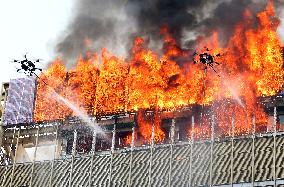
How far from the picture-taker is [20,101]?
68.6m

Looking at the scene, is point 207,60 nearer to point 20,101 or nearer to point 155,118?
point 155,118

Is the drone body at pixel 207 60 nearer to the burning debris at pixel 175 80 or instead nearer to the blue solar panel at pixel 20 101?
the burning debris at pixel 175 80

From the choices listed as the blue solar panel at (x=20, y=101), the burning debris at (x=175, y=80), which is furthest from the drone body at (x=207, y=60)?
the blue solar panel at (x=20, y=101)

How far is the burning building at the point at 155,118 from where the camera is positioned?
51.5 meters

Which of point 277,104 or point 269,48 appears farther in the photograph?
point 269,48

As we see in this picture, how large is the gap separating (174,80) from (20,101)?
1597 centimetres

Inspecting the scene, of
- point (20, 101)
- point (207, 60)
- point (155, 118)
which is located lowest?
point (155, 118)

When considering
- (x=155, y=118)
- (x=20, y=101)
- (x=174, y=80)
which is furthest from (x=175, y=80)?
(x=20, y=101)

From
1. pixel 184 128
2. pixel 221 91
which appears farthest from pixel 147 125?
pixel 221 91

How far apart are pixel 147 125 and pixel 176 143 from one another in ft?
20.4

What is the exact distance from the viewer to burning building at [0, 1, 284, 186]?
5150 cm

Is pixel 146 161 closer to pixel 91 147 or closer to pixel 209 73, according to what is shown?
pixel 91 147

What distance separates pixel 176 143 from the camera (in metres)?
54.1

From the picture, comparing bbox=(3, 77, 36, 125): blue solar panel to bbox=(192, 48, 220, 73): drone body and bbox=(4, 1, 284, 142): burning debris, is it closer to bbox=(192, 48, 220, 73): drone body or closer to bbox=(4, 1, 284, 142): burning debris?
bbox=(4, 1, 284, 142): burning debris
